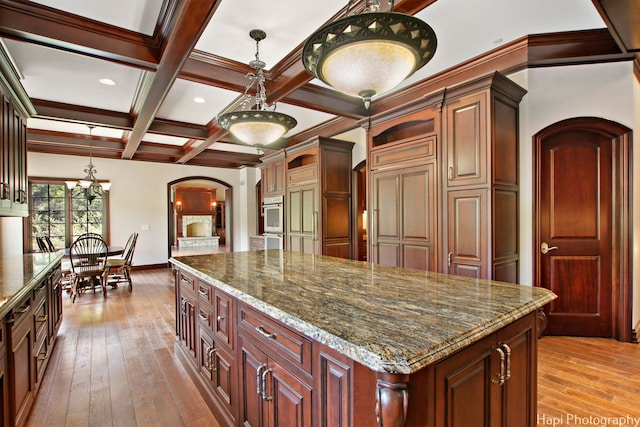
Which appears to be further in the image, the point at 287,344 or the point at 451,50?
the point at 451,50

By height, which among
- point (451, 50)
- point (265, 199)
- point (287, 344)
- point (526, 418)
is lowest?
point (526, 418)

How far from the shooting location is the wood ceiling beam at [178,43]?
203 cm

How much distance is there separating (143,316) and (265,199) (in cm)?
306

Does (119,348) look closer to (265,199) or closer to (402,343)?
(402,343)

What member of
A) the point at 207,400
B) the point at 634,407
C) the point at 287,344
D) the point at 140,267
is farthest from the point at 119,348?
the point at 140,267

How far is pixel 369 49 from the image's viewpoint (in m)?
1.31

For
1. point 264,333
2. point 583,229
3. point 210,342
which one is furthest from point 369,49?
point 583,229

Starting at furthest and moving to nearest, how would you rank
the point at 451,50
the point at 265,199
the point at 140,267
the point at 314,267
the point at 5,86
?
the point at 140,267, the point at 265,199, the point at 451,50, the point at 5,86, the point at 314,267

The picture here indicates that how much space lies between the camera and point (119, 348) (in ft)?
10.3

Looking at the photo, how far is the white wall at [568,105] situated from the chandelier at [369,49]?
2464mm

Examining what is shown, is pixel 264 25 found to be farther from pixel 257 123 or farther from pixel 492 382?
pixel 492 382

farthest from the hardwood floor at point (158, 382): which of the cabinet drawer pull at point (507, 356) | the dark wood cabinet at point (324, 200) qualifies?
the dark wood cabinet at point (324, 200)

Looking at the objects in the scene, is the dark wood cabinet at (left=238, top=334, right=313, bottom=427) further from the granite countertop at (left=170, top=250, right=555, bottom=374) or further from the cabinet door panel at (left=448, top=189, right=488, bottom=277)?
the cabinet door panel at (left=448, top=189, right=488, bottom=277)

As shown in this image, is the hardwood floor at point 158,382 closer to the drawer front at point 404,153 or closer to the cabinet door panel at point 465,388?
the cabinet door panel at point 465,388
